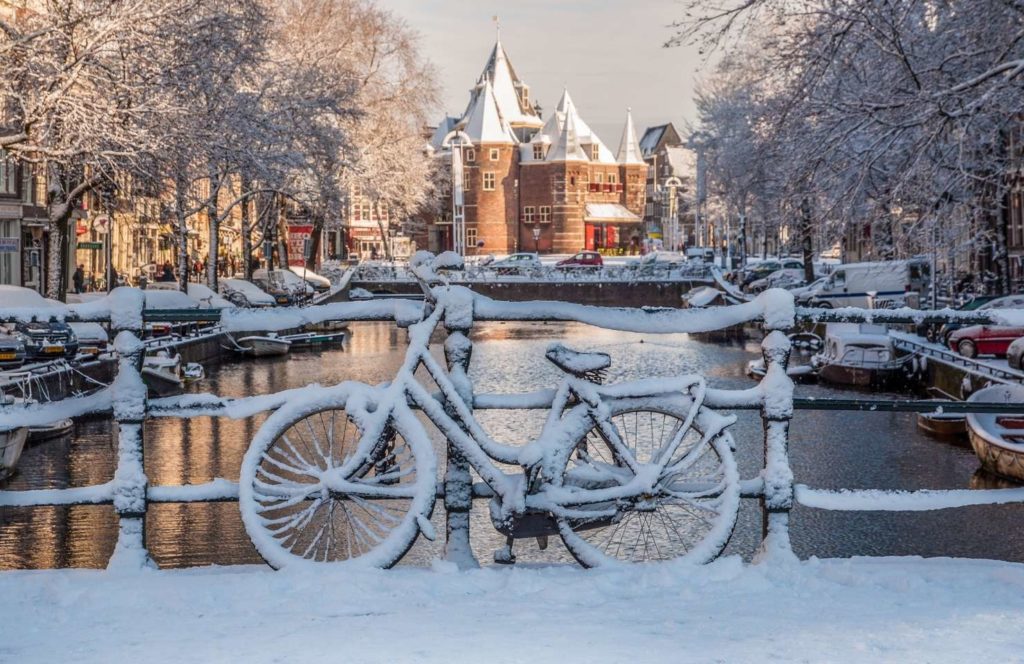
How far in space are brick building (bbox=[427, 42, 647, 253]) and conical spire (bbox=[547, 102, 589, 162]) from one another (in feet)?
0.30

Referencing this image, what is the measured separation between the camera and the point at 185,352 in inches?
1196

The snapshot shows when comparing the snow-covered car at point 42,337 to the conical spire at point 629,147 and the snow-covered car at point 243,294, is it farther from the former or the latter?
the conical spire at point 629,147

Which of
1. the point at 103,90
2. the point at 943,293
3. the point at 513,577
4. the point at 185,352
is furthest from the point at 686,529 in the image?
the point at 943,293

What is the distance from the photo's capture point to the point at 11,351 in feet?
69.0

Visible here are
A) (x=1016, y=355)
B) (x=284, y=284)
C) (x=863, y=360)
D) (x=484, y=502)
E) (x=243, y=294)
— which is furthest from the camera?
(x=284, y=284)

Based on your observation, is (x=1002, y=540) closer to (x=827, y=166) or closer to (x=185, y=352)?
(x=827, y=166)

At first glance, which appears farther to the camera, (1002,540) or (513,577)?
(1002,540)

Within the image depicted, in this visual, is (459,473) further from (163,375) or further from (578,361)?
(163,375)

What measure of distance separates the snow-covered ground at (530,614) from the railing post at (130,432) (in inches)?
9.5

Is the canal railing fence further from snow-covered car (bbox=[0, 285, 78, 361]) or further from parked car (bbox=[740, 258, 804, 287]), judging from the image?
parked car (bbox=[740, 258, 804, 287])

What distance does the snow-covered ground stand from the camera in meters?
4.33

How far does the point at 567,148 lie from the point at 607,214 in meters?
7.26

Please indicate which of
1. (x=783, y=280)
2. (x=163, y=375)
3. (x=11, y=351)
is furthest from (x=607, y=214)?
(x=11, y=351)

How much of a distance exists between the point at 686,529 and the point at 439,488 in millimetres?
5442
